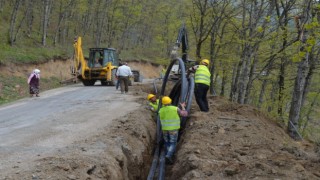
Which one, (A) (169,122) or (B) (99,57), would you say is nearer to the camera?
(A) (169,122)

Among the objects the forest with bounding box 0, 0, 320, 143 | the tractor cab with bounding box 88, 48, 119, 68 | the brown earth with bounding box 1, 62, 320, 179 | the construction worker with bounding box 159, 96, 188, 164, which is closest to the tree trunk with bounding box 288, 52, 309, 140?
the forest with bounding box 0, 0, 320, 143

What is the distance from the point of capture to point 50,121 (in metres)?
11.9

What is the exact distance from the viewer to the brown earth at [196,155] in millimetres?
6855

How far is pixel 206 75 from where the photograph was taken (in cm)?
1361

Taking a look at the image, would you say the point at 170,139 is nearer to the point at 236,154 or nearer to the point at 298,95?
the point at 236,154

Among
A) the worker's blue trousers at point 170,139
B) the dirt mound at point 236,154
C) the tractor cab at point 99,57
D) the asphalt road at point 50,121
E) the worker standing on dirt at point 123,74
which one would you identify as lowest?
the worker's blue trousers at point 170,139

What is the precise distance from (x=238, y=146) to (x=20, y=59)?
20477 millimetres

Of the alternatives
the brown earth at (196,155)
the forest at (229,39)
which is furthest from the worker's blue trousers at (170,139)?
the forest at (229,39)

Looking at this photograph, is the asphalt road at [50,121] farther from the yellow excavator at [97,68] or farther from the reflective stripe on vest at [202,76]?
the yellow excavator at [97,68]

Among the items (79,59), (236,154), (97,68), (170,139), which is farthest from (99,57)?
(236,154)

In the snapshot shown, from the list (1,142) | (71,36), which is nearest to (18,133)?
(1,142)

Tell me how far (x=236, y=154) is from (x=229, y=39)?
61.3 ft

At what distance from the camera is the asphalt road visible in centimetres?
791

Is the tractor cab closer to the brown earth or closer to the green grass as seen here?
the green grass
